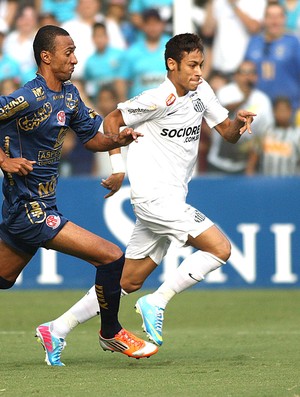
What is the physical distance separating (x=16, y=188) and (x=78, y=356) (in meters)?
1.63

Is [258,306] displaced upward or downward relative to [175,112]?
downward

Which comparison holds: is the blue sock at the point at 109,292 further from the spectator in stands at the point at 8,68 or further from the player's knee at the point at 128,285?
the spectator in stands at the point at 8,68

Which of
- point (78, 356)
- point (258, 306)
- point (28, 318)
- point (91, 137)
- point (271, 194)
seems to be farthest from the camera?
point (271, 194)

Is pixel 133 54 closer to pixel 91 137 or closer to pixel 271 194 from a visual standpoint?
pixel 271 194

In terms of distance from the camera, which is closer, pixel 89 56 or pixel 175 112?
pixel 175 112

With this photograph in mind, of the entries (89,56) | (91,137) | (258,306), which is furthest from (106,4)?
(91,137)

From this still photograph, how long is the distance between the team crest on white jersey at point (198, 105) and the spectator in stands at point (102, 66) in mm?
5612

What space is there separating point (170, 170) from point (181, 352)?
4.73ft

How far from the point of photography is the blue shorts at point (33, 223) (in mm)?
6812

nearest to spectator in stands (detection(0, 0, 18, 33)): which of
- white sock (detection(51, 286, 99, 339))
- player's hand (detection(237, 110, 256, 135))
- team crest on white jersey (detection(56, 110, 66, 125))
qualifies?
player's hand (detection(237, 110, 256, 135))

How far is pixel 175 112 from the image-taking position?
26.1 feet

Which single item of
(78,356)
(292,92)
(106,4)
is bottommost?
(78,356)

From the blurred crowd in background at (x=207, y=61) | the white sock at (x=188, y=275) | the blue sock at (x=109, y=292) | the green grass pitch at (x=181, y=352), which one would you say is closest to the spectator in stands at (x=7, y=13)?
the blurred crowd in background at (x=207, y=61)

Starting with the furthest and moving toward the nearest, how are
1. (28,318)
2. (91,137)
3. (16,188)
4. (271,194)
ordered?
1. (271,194)
2. (28,318)
3. (91,137)
4. (16,188)
